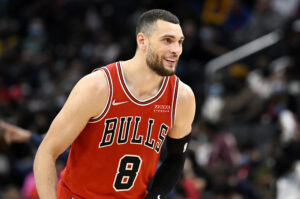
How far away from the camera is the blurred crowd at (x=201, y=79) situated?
23.9 ft

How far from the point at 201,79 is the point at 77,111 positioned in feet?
23.2

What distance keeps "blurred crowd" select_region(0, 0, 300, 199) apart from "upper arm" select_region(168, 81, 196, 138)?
6.44 ft

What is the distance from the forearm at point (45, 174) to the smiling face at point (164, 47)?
2.63ft

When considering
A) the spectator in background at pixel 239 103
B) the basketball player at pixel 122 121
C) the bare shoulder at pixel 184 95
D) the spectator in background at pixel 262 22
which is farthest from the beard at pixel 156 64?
the spectator in background at pixel 262 22

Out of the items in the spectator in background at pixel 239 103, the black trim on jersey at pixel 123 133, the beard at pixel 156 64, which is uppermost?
the spectator in background at pixel 239 103

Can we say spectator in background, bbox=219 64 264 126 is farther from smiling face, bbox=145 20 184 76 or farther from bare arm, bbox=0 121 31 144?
smiling face, bbox=145 20 184 76

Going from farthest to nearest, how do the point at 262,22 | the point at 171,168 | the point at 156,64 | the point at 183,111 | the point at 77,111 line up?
the point at 262,22 → the point at 171,168 → the point at 183,111 → the point at 156,64 → the point at 77,111

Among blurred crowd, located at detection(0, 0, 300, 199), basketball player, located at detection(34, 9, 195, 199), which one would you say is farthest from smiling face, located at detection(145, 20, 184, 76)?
blurred crowd, located at detection(0, 0, 300, 199)

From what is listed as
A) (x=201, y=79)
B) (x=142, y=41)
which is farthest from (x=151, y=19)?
(x=201, y=79)

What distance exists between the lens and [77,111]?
2.97 meters

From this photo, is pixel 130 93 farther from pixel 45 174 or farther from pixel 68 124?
pixel 45 174

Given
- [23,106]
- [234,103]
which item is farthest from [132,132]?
[23,106]

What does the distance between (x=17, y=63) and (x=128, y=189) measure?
970 centimetres

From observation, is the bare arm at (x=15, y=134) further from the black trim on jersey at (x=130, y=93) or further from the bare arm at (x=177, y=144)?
the black trim on jersey at (x=130, y=93)
